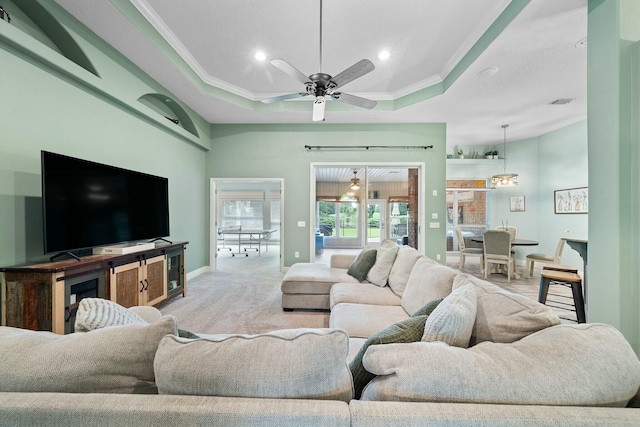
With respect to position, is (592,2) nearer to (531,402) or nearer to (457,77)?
(457,77)

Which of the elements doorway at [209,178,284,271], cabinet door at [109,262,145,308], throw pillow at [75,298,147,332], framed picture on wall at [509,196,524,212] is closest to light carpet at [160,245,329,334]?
cabinet door at [109,262,145,308]

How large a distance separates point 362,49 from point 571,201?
213 inches

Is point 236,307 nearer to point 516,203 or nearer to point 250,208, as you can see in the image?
point 516,203

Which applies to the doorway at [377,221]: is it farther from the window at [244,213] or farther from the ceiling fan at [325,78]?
the ceiling fan at [325,78]

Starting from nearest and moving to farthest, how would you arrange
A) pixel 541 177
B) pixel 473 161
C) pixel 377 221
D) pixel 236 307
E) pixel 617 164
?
pixel 617 164
pixel 236 307
pixel 541 177
pixel 473 161
pixel 377 221

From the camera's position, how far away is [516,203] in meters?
6.49

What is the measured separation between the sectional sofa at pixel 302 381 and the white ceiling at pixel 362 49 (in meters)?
2.88

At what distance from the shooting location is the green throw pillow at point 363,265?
2.97 meters

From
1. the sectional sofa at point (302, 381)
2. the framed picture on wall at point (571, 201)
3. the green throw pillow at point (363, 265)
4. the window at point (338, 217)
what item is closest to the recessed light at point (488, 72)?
the green throw pillow at point (363, 265)

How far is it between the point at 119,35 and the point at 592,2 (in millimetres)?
4168

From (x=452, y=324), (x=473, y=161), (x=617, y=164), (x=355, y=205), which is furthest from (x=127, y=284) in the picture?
(x=355, y=205)

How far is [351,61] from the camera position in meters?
3.46

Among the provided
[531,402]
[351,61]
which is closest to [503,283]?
[351,61]

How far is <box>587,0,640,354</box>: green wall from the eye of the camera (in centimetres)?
176
